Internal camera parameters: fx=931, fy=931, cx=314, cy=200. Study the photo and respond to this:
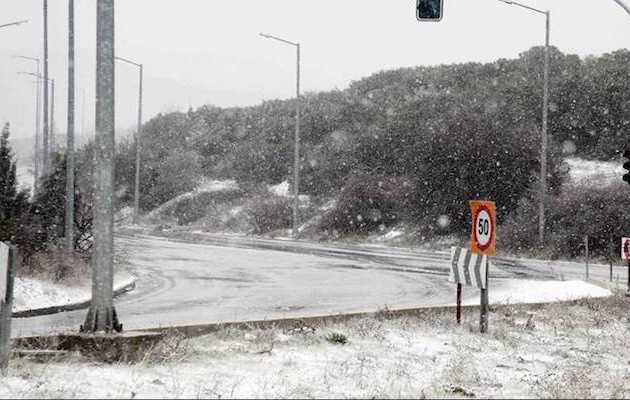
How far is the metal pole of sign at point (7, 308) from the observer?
802 centimetres

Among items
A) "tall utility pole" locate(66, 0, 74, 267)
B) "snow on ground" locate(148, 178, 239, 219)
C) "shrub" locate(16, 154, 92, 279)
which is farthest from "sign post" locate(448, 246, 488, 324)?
"snow on ground" locate(148, 178, 239, 219)

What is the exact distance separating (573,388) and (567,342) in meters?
3.91

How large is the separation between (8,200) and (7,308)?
10.8m

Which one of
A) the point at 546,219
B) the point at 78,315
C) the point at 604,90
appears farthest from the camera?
the point at 604,90

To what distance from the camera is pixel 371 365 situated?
9586mm

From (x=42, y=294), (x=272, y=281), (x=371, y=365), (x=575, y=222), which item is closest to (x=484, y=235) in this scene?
(x=371, y=365)

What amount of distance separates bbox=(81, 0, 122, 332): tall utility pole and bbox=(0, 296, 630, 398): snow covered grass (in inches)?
23.5

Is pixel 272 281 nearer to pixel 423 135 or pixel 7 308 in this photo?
pixel 7 308

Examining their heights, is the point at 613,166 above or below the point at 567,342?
above

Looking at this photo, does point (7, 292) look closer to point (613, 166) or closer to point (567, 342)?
point (567, 342)

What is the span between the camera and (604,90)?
130ft

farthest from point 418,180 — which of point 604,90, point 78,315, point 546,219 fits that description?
point 78,315

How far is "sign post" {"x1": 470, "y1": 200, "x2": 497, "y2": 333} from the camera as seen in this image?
41.0 ft

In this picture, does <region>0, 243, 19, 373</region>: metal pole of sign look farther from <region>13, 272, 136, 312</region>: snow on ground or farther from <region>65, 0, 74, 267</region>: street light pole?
<region>65, 0, 74, 267</region>: street light pole
